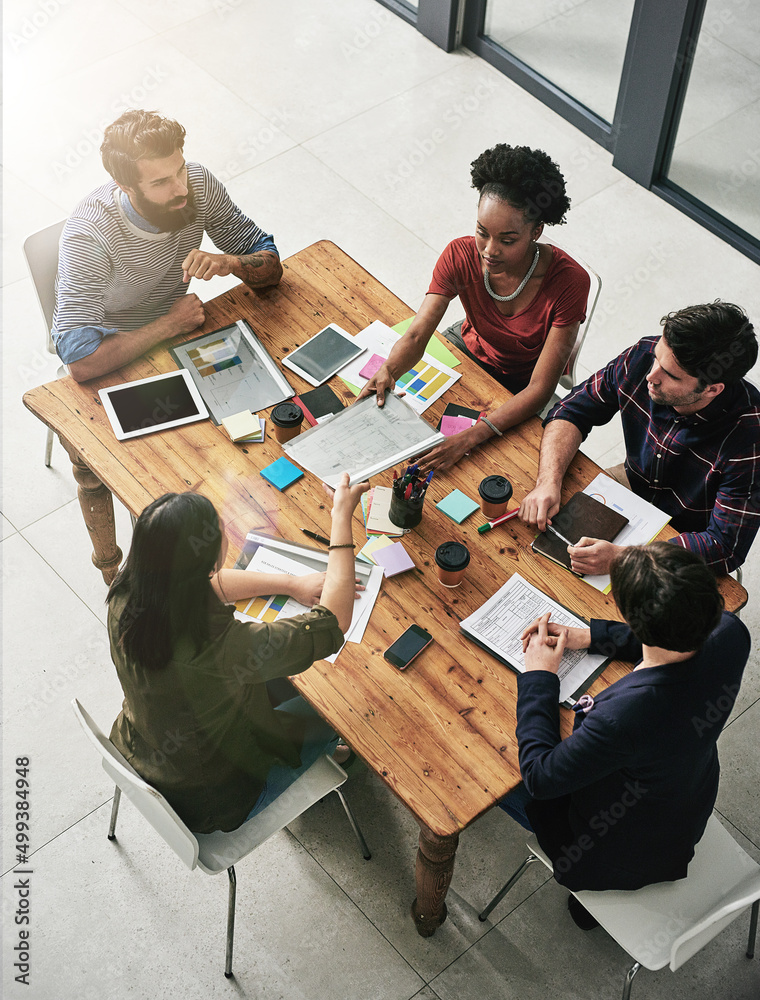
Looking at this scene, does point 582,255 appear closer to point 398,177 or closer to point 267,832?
point 398,177

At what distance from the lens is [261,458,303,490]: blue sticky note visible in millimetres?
2658

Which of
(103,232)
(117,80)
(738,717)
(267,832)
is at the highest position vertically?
(103,232)

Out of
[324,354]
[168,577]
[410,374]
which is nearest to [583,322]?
[410,374]

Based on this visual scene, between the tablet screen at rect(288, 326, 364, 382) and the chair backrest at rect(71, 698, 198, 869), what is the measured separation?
48.1 inches

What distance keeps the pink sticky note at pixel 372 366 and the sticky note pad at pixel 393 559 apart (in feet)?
2.09

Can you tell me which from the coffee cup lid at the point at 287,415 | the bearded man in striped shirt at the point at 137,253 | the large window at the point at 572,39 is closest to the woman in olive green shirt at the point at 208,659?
the coffee cup lid at the point at 287,415

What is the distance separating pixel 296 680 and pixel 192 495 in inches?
23.4

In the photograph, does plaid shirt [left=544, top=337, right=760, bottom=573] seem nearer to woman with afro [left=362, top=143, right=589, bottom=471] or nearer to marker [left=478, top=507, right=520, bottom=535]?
woman with afro [left=362, top=143, right=589, bottom=471]

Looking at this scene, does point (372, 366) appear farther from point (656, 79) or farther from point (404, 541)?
point (656, 79)

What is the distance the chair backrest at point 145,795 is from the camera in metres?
2.11

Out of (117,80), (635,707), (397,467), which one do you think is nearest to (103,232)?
(397,467)

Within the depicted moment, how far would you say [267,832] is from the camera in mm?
2430

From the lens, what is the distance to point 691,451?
2.65 metres

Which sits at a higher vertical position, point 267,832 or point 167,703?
point 167,703
